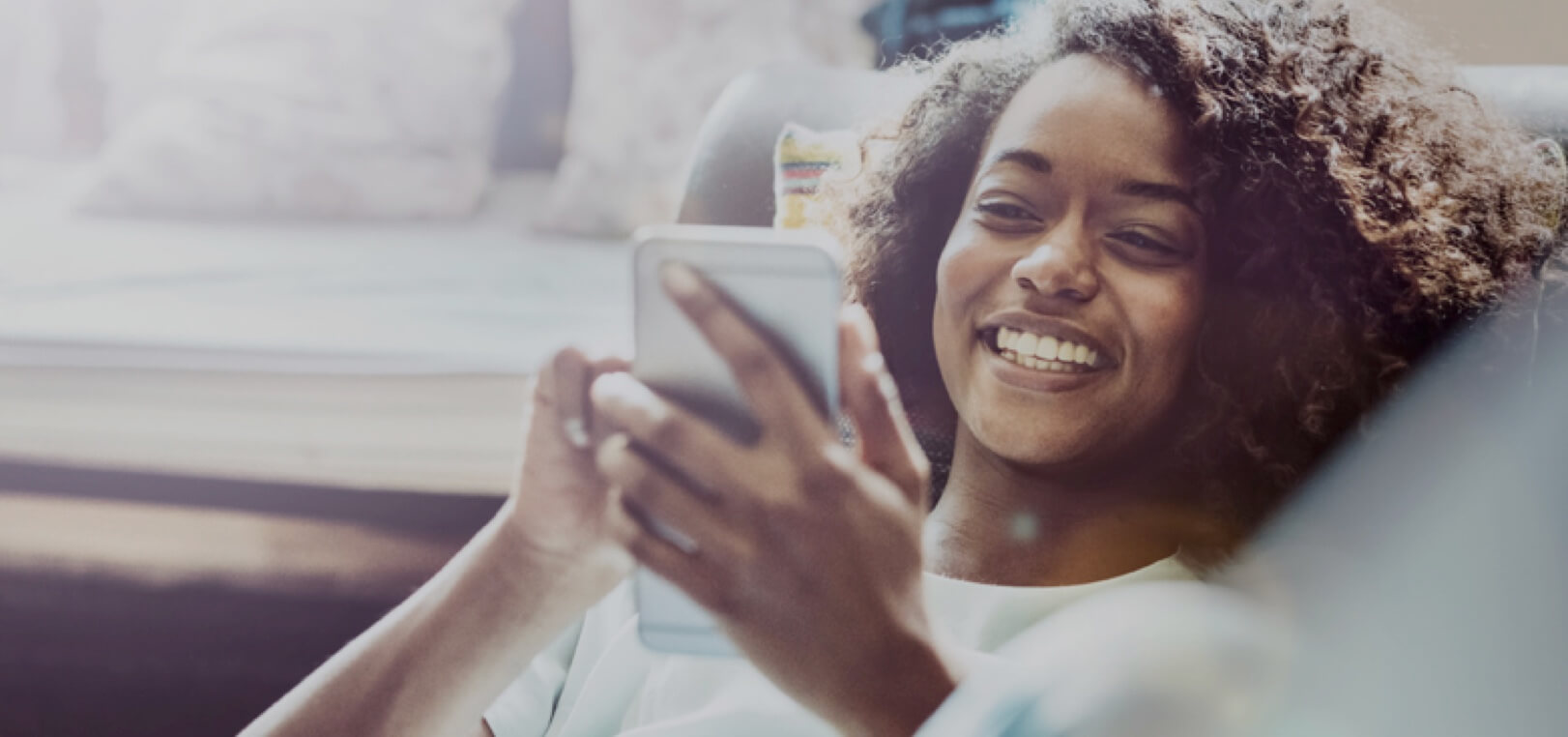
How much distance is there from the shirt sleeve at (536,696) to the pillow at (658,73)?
111 cm

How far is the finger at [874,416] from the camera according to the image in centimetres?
43

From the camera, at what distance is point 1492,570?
0.59m

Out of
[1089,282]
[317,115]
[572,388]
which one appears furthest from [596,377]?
[317,115]

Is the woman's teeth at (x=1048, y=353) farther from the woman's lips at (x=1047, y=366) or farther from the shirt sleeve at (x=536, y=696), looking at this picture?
the shirt sleeve at (x=536, y=696)

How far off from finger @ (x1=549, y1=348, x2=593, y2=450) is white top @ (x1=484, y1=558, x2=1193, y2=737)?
0.09m

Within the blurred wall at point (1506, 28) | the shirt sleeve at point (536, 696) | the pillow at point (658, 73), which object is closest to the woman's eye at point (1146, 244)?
the shirt sleeve at point (536, 696)

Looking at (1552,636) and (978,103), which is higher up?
(978,103)

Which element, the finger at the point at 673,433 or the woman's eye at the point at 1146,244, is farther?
the woman's eye at the point at 1146,244

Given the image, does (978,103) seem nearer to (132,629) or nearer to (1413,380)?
(1413,380)

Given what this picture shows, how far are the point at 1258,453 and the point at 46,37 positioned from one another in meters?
2.08

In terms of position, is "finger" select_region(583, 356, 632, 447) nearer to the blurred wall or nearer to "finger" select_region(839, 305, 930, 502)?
"finger" select_region(839, 305, 930, 502)

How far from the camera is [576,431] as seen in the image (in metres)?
0.48

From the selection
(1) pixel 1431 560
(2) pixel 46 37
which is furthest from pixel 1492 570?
(2) pixel 46 37

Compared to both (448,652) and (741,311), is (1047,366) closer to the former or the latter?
(741,311)
